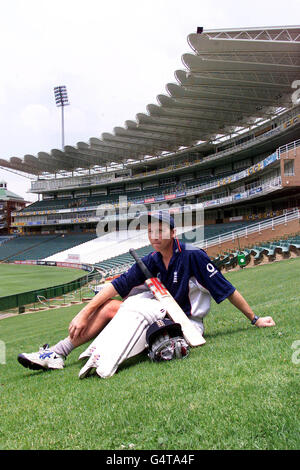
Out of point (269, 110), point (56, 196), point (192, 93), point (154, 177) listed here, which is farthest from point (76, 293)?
point (56, 196)

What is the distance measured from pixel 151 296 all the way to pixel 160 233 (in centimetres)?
69

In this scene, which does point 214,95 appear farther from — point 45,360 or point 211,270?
point 45,360

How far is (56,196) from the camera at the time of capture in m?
75.0

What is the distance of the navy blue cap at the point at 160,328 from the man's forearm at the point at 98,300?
2.29ft

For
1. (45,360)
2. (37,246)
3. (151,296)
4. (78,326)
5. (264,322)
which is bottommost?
(37,246)

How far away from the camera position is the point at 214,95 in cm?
3578

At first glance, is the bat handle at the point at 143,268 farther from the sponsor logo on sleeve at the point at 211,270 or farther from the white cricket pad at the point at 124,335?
the sponsor logo on sleeve at the point at 211,270

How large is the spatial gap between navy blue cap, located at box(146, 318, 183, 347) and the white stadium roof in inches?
1090

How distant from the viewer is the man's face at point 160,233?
3736 mm

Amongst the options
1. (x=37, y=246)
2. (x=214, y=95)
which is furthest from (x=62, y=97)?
(x=214, y=95)

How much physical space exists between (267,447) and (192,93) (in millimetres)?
37621

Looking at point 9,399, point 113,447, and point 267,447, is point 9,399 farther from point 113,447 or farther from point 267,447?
point 267,447

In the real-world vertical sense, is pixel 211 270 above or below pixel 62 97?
below

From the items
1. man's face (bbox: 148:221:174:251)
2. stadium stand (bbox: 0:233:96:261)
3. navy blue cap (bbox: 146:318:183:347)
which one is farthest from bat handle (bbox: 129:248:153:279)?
stadium stand (bbox: 0:233:96:261)
